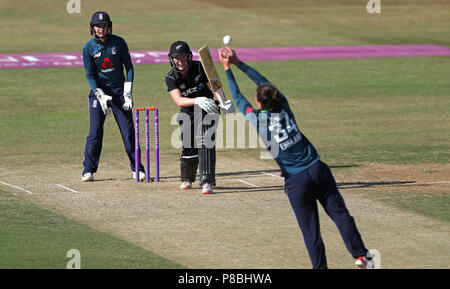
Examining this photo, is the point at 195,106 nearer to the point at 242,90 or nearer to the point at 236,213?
the point at 236,213

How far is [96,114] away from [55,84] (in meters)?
9.98

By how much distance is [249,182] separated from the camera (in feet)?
43.5

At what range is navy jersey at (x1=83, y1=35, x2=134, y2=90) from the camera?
1330cm

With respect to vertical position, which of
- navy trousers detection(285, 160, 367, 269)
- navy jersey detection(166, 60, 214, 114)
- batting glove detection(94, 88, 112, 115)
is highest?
navy jersey detection(166, 60, 214, 114)

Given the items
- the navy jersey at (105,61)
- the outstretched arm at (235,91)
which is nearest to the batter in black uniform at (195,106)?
the navy jersey at (105,61)

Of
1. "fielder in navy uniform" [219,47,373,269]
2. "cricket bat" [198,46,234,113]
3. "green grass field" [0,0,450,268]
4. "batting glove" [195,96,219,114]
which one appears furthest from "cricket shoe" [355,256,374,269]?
"batting glove" [195,96,219,114]

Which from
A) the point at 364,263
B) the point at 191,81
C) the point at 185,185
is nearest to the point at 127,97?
the point at 191,81

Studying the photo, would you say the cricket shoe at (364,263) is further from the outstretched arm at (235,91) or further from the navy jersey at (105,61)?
the navy jersey at (105,61)

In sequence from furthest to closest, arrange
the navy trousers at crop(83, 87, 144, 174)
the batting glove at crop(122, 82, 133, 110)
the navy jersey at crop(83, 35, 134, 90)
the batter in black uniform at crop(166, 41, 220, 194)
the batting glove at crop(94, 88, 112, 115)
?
the navy trousers at crop(83, 87, 144, 174) < the navy jersey at crop(83, 35, 134, 90) < the batting glove at crop(122, 82, 133, 110) < the batting glove at crop(94, 88, 112, 115) < the batter in black uniform at crop(166, 41, 220, 194)

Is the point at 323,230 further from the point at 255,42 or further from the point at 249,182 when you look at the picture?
the point at 255,42

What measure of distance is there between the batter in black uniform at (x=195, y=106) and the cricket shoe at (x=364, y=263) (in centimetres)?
411

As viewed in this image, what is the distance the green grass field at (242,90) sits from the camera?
1077 centimetres

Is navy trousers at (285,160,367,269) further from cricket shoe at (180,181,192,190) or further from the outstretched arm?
cricket shoe at (180,181,192,190)
